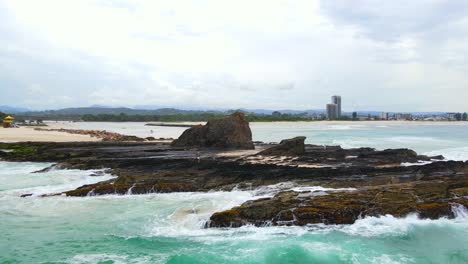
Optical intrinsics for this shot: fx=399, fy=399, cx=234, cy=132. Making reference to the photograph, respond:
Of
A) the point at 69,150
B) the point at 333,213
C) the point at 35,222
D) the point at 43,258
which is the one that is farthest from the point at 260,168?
the point at 69,150

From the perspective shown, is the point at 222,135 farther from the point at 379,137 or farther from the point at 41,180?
the point at 379,137

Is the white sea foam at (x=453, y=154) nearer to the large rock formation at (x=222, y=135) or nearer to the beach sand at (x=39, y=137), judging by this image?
the large rock formation at (x=222, y=135)

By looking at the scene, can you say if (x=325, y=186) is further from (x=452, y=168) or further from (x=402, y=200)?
(x=452, y=168)

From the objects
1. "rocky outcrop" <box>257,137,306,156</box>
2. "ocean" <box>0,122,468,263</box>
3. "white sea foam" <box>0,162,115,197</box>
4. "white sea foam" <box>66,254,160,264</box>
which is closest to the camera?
"white sea foam" <box>66,254,160,264</box>

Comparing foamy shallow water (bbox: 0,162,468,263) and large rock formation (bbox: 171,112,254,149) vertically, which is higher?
large rock formation (bbox: 171,112,254,149)

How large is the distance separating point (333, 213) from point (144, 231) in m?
5.89

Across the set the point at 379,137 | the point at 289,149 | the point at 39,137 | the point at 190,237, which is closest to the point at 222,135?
the point at 289,149

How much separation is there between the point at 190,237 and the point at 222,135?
21069 mm

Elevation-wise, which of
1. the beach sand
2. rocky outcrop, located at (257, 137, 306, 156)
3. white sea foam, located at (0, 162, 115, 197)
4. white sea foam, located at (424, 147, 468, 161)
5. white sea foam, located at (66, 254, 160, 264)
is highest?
rocky outcrop, located at (257, 137, 306, 156)

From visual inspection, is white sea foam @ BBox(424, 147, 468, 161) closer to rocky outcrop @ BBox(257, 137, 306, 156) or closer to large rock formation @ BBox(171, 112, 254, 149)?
rocky outcrop @ BBox(257, 137, 306, 156)

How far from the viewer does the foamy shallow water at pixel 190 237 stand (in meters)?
10.2

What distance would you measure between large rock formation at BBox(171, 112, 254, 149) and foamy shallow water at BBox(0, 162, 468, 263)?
55.4ft

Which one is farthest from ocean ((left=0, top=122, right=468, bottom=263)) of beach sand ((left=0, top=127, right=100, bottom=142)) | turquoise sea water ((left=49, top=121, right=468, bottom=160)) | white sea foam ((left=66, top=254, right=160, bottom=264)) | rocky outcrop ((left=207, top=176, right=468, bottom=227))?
beach sand ((left=0, top=127, right=100, bottom=142))

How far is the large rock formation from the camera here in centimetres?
3222
